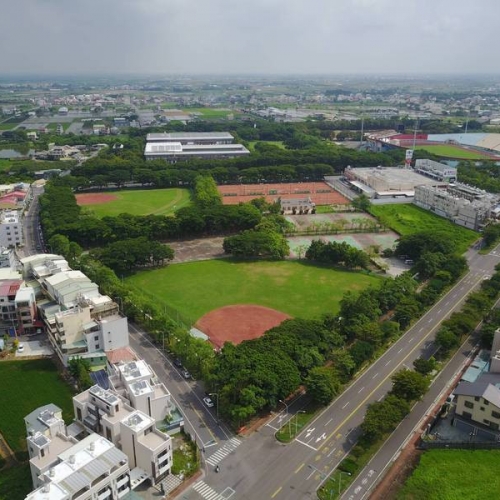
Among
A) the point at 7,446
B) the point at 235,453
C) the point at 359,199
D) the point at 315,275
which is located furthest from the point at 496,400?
the point at 359,199

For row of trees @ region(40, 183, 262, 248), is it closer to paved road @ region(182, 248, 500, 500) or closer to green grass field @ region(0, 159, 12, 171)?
paved road @ region(182, 248, 500, 500)

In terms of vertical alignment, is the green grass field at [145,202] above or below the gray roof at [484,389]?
below

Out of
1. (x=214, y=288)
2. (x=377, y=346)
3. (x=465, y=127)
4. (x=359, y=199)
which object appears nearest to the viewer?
(x=377, y=346)

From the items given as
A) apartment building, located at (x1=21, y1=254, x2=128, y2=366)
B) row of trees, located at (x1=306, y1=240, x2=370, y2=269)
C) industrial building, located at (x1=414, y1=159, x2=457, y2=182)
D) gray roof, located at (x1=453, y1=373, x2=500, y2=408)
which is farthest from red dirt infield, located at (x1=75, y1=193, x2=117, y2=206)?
gray roof, located at (x1=453, y1=373, x2=500, y2=408)

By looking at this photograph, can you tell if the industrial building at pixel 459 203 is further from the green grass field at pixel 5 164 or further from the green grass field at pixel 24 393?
the green grass field at pixel 5 164

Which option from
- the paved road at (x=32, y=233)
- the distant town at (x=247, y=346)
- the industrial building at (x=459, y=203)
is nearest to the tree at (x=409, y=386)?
the distant town at (x=247, y=346)

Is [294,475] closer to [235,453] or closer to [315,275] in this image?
[235,453]
